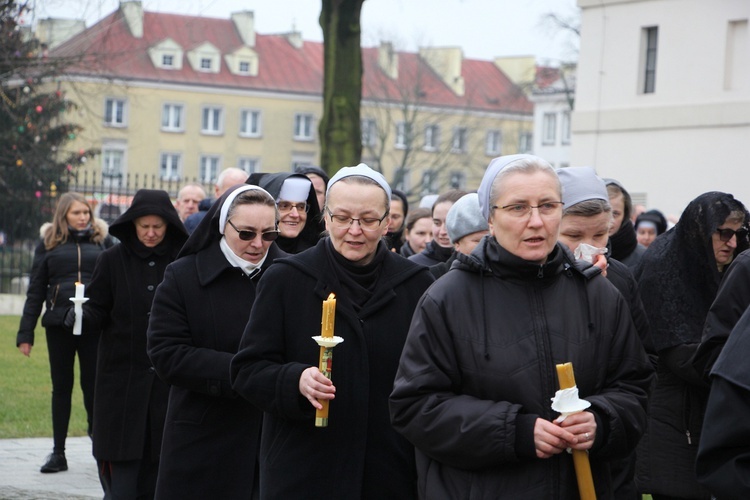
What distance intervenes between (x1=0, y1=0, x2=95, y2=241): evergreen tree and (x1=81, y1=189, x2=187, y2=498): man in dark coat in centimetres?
1145

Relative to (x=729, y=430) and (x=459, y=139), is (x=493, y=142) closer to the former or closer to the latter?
(x=459, y=139)

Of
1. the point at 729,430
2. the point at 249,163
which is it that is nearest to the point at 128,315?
the point at 729,430

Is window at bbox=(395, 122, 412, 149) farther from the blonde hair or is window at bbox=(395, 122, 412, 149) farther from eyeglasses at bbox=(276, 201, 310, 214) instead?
eyeglasses at bbox=(276, 201, 310, 214)

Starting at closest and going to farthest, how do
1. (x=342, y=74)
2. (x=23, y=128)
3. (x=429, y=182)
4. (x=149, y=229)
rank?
(x=149, y=229)
(x=342, y=74)
(x=23, y=128)
(x=429, y=182)

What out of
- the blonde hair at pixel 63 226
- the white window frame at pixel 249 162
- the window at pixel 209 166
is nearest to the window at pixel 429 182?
the white window frame at pixel 249 162

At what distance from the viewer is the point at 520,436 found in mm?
3797

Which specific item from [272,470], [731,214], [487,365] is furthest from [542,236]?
[731,214]

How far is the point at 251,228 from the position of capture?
604cm

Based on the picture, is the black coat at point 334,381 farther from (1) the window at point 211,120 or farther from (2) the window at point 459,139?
(2) the window at point 459,139

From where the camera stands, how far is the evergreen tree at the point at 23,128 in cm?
2105

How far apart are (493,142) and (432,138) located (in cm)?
917

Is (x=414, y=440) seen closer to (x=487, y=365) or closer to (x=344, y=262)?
(x=487, y=365)

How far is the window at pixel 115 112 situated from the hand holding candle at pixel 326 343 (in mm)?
70550

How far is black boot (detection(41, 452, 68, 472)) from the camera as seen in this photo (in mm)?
10141
